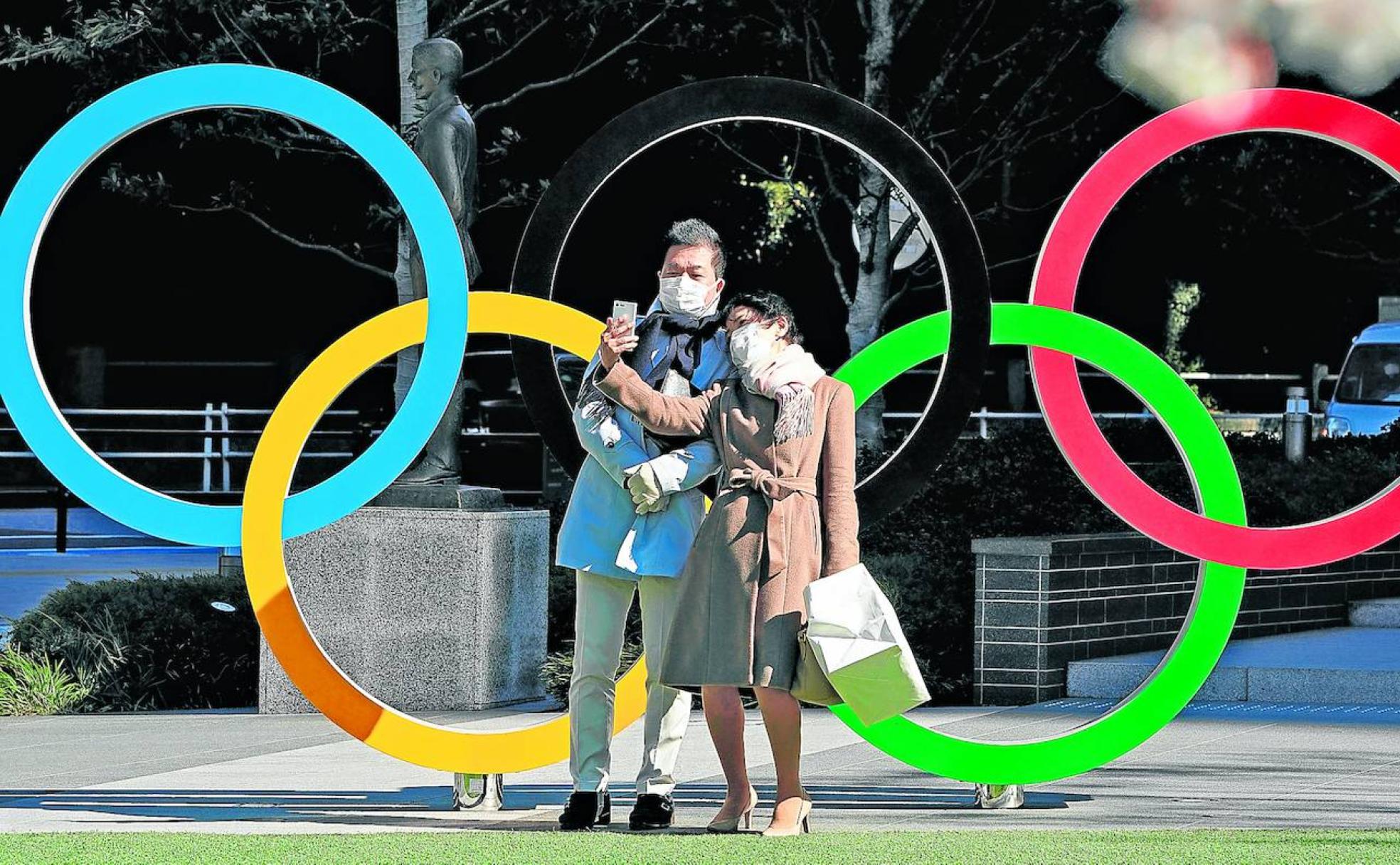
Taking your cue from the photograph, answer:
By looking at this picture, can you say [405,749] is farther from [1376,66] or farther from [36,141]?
[36,141]

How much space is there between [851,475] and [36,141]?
19.2 metres

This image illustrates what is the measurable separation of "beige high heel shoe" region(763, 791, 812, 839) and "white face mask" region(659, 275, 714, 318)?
68.2 inches

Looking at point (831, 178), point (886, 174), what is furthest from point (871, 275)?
point (886, 174)

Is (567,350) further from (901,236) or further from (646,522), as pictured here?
(901,236)

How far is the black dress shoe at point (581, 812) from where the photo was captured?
285 inches

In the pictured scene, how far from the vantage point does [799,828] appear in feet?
23.2

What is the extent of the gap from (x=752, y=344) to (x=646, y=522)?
2.43 feet

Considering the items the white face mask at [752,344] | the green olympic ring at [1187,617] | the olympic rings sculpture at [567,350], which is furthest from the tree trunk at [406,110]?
the white face mask at [752,344]

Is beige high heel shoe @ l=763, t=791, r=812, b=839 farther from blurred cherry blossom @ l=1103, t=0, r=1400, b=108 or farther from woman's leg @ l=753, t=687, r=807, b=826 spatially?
blurred cherry blossom @ l=1103, t=0, r=1400, b=108

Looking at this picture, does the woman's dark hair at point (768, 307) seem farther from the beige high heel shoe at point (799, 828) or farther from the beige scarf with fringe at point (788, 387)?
the beige high heel shoe at point (799, 828)

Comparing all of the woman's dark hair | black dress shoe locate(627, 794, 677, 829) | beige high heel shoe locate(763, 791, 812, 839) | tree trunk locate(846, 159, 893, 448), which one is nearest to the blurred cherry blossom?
the woman's dark hair

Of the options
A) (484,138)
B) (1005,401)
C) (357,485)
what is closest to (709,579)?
(357,485)

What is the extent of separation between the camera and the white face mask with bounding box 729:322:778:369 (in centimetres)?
709

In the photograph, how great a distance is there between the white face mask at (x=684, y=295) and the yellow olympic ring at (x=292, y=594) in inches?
25.5
